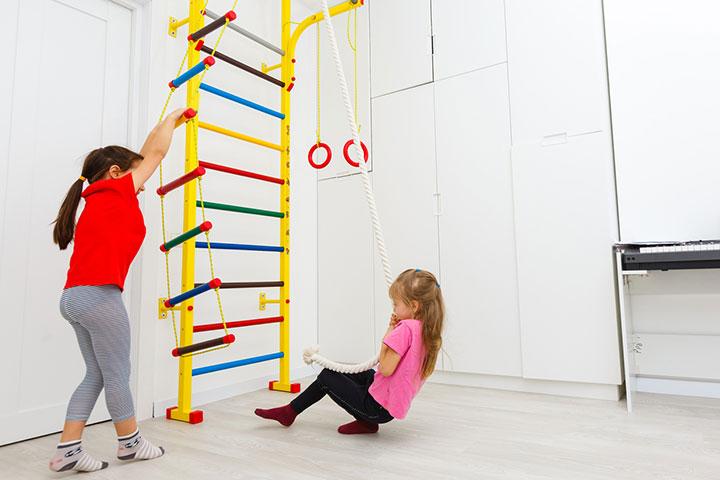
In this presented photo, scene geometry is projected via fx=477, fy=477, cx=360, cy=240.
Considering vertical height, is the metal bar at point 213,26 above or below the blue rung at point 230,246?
above

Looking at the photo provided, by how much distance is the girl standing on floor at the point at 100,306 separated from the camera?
63.7 inches

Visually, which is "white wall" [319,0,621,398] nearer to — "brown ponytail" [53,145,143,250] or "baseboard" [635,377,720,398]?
"baseboard" [635,377,720,398]

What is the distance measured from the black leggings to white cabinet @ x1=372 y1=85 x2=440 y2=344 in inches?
47.5

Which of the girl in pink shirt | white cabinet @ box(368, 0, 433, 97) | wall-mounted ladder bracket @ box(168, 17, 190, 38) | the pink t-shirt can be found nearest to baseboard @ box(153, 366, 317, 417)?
the girl in pink shirt

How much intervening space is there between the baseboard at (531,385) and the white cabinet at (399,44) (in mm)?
1932

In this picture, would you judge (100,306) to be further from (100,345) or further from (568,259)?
(568,259)

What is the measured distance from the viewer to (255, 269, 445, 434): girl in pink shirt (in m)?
1.84

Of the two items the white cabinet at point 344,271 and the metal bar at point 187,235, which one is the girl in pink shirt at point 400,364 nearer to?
the metal bar at point 187,235

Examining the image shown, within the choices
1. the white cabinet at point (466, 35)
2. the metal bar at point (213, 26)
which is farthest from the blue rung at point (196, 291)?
the white cabinet at point (466, 35)

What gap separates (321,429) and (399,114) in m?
2.12

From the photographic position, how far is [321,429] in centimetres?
208

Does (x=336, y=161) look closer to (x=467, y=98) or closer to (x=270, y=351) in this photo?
(x=467, y=98)

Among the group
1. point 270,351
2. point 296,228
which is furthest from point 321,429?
point 296,228

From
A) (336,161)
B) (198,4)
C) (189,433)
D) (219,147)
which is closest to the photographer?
(189,433)
